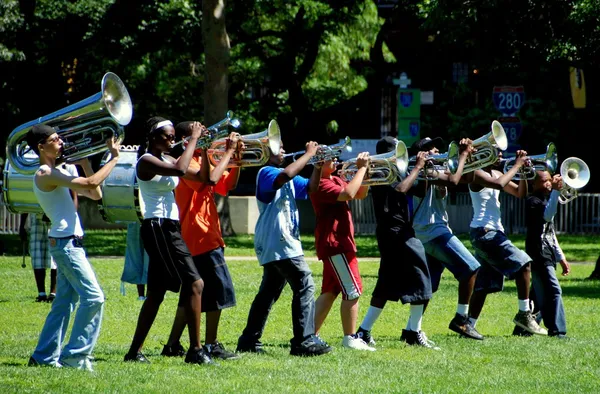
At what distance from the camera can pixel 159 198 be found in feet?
25.9

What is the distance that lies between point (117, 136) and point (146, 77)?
21.9 meters

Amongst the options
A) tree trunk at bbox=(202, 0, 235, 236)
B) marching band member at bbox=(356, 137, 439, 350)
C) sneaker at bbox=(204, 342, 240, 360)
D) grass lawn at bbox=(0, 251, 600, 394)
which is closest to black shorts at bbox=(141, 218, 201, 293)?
grass lawn at bbox=(0, 251, 600, 394)

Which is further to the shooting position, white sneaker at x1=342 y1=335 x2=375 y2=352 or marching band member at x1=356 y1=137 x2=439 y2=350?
marching band member at x1=356 y1=137 x2=439 y2=350

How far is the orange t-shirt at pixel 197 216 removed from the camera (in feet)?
27.1

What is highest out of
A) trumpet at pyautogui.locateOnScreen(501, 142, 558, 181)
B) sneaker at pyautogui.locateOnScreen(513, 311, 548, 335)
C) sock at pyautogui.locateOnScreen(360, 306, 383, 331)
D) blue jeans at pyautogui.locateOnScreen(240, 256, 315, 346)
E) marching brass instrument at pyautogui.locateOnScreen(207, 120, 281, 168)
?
marching brass instrument at pyautogui.locateOnScreen(207, 120, 281, 168)

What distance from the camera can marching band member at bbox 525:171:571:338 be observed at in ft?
33.6

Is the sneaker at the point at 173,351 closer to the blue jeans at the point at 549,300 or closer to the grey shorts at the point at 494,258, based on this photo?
the grey shorts at the point at 494,258

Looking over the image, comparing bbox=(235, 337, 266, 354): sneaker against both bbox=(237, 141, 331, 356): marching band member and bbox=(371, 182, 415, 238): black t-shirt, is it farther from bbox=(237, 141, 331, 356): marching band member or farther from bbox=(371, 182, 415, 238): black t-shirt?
bbox=(371, 182, 415, 238): black t-shirt

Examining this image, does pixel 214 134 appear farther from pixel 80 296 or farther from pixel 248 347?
pixel 248 347

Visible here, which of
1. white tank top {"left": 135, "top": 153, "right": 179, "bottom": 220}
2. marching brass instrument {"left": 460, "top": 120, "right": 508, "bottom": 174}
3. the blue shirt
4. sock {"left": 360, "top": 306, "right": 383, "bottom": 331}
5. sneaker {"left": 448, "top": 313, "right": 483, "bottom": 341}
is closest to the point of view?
white tank top {"left": 135, "top": 153, "right": 179, "bottom": 220}

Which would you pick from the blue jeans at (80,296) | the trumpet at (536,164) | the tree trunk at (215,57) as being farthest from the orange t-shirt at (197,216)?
the tree trunk at (215,57)

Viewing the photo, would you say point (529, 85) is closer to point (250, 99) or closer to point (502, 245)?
point (250, 99)

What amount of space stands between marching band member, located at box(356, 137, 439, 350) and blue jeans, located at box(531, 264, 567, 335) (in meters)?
1.48

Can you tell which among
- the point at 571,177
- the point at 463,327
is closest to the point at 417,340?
the point at 463,327
